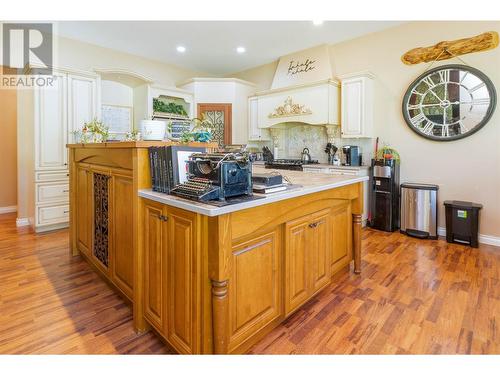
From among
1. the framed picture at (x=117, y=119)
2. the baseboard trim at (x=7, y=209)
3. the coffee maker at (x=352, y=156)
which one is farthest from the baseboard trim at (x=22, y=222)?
the coffee maker at (x=352, y=156)

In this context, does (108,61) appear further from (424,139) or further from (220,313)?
(424,139)

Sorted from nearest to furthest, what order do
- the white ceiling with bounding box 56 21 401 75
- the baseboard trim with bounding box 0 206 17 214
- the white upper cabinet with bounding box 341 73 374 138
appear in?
the white ceiling with bounding box 56 21 401 75
the white upper cabinet with bounding box 341 73 374 138
the baseboard trim with bounding box 0 206 17 214

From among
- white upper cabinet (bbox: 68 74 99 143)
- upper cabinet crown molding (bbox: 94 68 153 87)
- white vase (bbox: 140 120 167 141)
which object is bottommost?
white vase (bbox: 140 120 167 141)

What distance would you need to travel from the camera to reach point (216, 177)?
1.41 meters

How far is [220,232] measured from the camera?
1292 millimetres

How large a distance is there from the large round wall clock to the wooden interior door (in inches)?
123

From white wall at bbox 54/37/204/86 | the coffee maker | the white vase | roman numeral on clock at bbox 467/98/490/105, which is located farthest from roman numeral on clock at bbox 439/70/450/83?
white wall at bbox 54/37/204/86

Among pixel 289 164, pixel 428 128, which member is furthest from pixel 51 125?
pixel 428 128

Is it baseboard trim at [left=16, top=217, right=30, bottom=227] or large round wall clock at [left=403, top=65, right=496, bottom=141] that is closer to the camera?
large round wall clock at [left=403, top=65, right=496, bottom=141]

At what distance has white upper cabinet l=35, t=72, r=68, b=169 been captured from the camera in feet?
12.7

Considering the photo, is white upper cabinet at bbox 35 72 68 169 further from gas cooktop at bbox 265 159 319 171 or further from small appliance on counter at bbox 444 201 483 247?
small appliance on counter at bbox 444 201 483 247

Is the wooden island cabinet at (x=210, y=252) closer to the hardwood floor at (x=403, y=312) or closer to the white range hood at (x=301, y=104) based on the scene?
the hardwood floor at (x=403, y=312)
